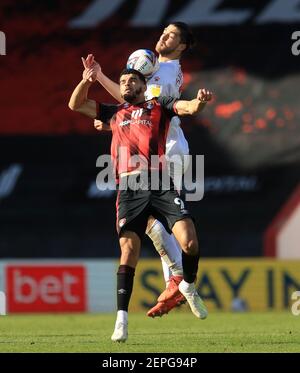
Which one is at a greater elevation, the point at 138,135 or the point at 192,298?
the point at 138,135

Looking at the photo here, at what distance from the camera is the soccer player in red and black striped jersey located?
31.7 ft

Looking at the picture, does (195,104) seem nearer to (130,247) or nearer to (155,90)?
(155,90)

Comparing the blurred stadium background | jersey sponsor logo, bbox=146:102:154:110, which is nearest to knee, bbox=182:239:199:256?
jersey sponsor logo, bbox=146:102:154:110

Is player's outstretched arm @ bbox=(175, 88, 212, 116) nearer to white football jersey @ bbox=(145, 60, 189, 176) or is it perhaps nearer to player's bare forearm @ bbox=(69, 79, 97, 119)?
white football jersey @ bbox=(145, 60, 189, 176)

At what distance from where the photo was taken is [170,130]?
10.4 m

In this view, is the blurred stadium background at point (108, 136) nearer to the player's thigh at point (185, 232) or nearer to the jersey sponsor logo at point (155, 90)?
the jersey sponsor logo at point (155, 90)

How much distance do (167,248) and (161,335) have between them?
2.64ft

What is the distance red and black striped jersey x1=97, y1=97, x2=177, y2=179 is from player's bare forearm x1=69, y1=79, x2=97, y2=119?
22 cm

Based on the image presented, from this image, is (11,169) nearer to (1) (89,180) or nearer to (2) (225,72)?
(1) (89,180)

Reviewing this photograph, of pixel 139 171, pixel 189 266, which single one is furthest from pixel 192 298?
pixel 139 171

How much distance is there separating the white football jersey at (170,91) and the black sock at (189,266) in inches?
35.9

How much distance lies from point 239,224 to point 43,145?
3.39m

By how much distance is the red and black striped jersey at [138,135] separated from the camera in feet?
32.2

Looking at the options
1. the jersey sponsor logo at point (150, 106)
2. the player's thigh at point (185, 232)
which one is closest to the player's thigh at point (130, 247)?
the player's thigh at point (185, 232)
